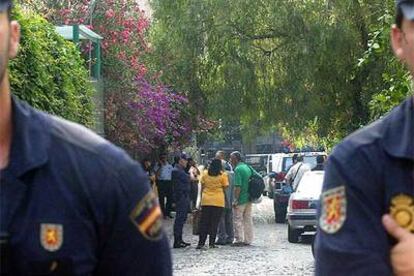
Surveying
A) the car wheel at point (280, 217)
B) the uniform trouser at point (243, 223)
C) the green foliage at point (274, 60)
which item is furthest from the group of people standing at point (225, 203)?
the car wheel at point (280, 217)

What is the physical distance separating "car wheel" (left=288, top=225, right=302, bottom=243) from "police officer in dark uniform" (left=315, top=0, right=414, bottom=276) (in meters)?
18.3

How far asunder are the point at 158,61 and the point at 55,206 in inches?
1064

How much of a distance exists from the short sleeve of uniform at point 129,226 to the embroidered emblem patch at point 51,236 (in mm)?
121

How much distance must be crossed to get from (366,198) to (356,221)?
6cm

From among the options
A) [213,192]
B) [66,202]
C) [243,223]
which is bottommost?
[243,223]

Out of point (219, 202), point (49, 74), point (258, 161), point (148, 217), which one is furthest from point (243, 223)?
point (258, 161)

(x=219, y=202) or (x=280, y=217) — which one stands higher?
(x=219, y=202)

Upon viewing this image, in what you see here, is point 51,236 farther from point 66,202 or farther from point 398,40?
point 398,40

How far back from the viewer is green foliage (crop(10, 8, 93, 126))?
1173 cm

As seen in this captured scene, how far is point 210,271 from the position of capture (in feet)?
53.0

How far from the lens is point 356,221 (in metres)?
2.62

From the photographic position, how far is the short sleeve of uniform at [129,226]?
2.47 m

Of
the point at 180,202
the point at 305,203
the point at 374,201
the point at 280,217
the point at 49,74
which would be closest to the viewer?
the point at 374,201

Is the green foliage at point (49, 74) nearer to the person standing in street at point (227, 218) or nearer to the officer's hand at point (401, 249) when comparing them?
the person standing in street at point (227, 218)
